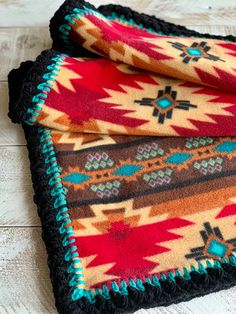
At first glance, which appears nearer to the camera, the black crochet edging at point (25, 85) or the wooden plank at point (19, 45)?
the black crochet edging at point (25, 85)

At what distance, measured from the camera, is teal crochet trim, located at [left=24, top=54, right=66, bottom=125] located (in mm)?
842

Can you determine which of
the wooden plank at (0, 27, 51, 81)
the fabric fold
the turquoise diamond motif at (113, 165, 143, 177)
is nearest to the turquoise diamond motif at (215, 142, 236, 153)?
the fabric fold

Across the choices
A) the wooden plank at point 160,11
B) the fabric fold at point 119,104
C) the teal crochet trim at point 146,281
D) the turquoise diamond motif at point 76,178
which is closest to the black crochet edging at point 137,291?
the teal crochet trim at point 146,281

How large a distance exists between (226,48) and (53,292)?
56 centimetres

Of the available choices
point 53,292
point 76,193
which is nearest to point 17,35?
point 76,193

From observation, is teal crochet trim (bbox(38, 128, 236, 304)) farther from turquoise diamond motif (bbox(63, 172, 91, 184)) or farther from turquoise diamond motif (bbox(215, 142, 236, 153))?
turquoise diamond motif (bbox(215, 142, 236, 153))

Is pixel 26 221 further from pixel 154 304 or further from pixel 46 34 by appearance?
pixel 46 34

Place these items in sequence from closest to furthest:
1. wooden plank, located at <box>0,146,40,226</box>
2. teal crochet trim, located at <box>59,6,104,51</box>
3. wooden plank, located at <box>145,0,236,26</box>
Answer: wooden plank, located at <box>0,146,40,226</box>
teal crochet trim, located at <box>59,6,104,51</box>
wooden plank, located at <box>145,0,236,26</box>

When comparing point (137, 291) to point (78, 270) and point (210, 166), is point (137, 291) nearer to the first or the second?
point (78, 270)

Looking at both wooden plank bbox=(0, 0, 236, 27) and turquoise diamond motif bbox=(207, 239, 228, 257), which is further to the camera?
wooden plank bbox=(0, 0, 236, 27)

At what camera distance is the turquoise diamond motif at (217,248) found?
72 centimetres

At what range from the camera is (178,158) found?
816 millimetres

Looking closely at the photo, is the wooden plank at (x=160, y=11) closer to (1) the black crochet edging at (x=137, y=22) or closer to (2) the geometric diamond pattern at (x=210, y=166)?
(1) the black crochet edging at (x=137, y=22)

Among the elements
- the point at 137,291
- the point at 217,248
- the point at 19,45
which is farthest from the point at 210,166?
the point at 19,45
